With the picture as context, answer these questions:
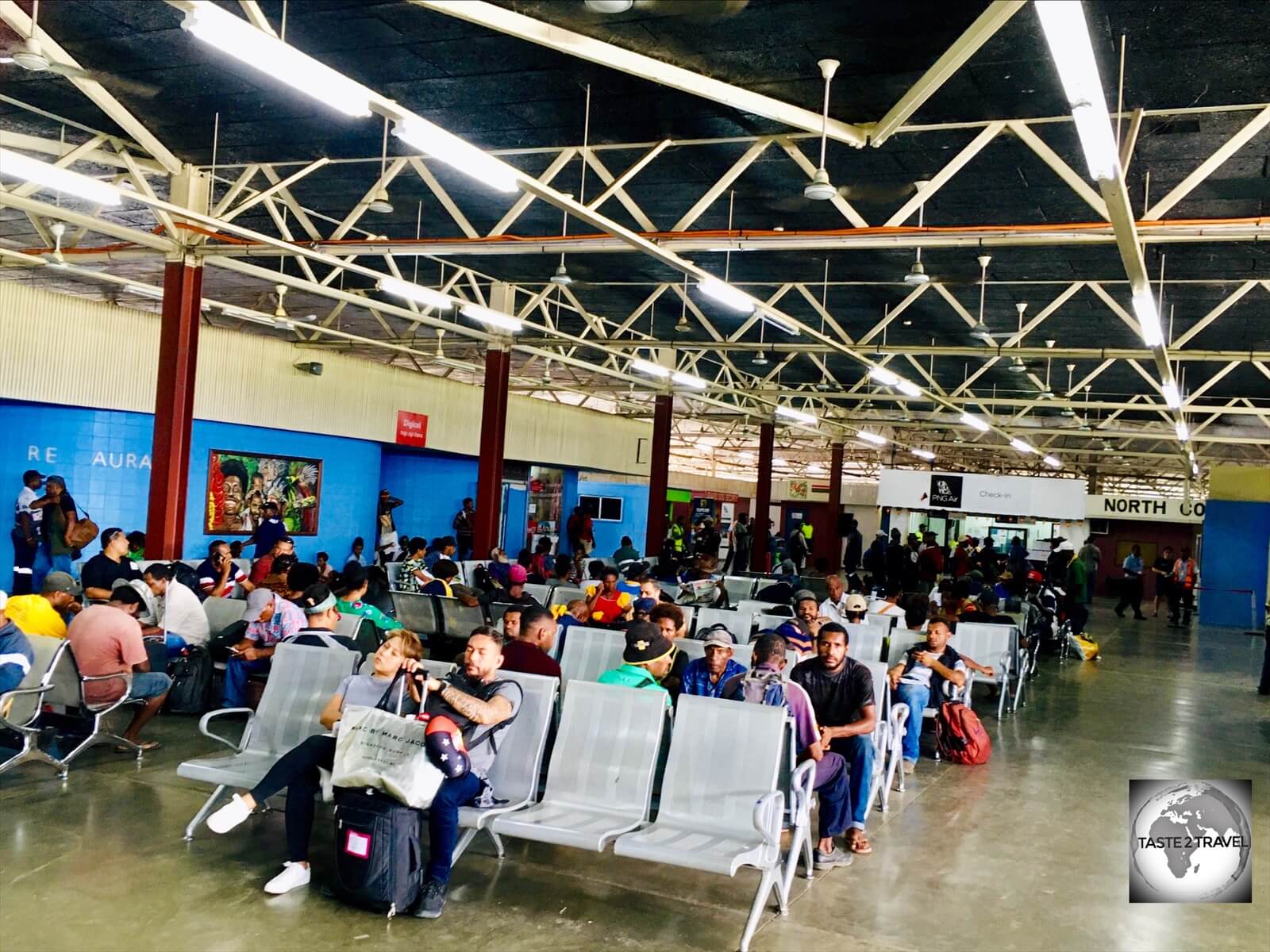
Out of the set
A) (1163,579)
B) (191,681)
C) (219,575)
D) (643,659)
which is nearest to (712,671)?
(643,659)

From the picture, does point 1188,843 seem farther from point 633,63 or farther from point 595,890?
point 633,63

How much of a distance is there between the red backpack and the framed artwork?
11545 millimetres

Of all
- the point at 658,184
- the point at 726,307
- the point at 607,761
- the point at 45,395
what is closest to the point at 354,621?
the point at 607,761

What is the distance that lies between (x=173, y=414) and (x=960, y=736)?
8.74m

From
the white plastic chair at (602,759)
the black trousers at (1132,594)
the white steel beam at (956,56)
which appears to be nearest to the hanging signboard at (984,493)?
the black trousers at (1132,594)

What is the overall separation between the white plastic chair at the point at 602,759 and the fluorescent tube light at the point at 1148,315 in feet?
22.1

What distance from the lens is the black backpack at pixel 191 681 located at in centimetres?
768

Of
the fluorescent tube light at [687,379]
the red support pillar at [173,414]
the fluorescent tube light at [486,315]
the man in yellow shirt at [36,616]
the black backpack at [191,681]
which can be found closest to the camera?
the man in yellow shirt at [36,616]

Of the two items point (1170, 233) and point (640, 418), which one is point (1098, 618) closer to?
point (640, 418)

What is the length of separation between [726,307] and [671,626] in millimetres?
11899

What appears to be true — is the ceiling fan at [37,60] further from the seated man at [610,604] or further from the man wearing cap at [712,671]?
the man wearing cap at [712,671]

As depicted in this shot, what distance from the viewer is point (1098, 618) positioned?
2270cm

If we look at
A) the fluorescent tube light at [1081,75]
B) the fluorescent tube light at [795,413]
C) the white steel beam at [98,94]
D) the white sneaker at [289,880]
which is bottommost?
the white sneaker at [289,880]

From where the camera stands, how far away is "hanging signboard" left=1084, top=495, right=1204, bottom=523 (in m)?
26.6
